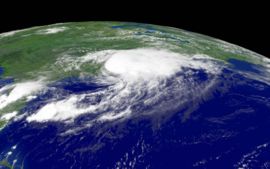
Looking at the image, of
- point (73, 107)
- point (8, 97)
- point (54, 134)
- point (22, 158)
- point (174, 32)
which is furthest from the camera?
point (174, 32)

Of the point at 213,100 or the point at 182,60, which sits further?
the point at 182,60

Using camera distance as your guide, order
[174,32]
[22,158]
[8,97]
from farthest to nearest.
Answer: [174,32] → [8,97] → [22,158]

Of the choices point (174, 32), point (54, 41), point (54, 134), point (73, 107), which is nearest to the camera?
point (54, 134)

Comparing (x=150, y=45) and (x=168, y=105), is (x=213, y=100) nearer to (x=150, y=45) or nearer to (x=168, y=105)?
(x=168, y=105)

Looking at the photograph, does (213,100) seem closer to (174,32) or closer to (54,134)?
(54,134)

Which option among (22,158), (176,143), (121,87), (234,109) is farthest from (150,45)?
(22,158)

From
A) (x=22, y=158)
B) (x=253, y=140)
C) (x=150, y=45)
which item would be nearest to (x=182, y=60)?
(x=150, y=45)
